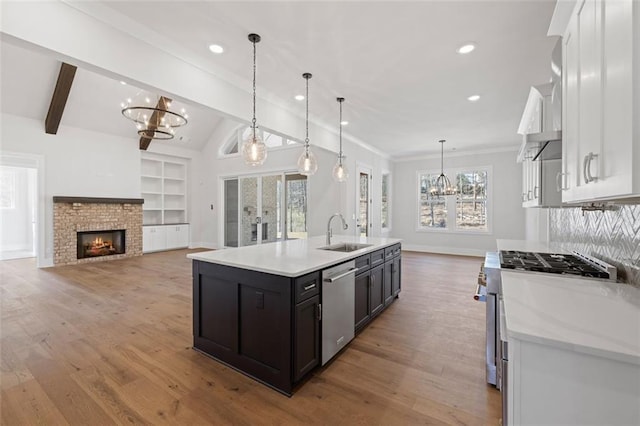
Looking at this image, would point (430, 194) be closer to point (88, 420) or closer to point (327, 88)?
point (327, 88)

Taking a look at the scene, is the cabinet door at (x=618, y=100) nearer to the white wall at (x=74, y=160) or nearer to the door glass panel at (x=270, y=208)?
the door glass panel at (x=270, y=208)

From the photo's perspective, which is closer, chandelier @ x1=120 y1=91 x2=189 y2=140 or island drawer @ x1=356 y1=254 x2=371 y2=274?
island drawer @ x1=356 y1=254 x2=371 y2=274

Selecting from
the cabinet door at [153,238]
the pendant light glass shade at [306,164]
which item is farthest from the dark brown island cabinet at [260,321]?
the cabinet door at [153,238]

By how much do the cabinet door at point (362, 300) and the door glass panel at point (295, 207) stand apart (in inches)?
162

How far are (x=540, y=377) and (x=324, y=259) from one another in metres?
1.56

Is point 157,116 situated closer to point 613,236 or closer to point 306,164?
point 306,164

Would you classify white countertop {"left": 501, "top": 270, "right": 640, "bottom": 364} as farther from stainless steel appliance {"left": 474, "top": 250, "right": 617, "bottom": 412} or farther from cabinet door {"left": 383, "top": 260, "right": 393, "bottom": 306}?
cabinet door {"left": 383, "top": 260, "right": 393, "bottom": 306}

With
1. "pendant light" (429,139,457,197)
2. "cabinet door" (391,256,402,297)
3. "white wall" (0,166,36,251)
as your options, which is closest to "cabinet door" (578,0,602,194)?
"cabinet door" (391,256,402,297)

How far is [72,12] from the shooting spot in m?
2.31

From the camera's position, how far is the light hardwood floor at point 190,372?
5.92 feet

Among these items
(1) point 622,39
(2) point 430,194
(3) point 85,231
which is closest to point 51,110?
(3) point 85,231

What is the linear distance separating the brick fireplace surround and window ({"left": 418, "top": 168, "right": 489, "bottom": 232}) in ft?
26.1

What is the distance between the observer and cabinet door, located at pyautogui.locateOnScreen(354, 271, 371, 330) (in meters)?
2.87

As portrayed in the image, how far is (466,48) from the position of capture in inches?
114
